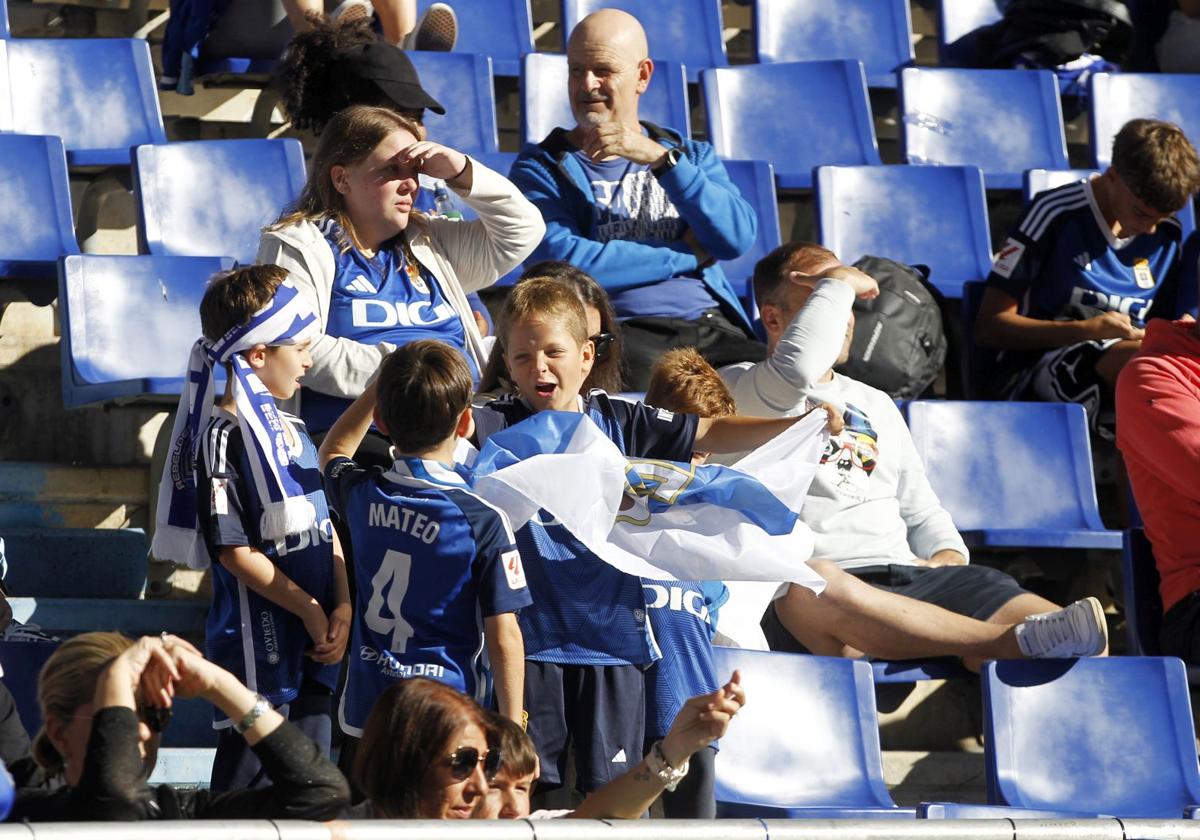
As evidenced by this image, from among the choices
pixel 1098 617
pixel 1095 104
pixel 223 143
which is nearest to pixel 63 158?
pixel 223 143

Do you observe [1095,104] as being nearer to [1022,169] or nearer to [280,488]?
[1022,169]

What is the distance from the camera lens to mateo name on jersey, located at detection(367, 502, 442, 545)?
3035 millimetres

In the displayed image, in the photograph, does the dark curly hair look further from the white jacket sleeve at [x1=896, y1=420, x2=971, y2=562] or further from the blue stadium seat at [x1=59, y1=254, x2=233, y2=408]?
the white jacket sleeve at [x1=896, y1=420, x2=971, y2=562]

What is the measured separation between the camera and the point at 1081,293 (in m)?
5.16

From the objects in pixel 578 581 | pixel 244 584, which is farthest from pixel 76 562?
pixel 578 581

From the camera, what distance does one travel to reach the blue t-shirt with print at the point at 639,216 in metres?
4.65

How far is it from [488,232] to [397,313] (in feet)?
0.92

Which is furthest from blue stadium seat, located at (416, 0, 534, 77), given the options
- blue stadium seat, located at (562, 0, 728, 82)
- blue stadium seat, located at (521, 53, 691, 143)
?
blue stadium seat, located at (521, 53, 691, 143)

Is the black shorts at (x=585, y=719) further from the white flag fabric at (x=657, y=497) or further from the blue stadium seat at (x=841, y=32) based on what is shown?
the blue stadium seat at (x=841, y=32)

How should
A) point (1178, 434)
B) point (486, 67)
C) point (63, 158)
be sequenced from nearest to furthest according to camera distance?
point (1178, 434) → point (63, 158) → point (486, 67)

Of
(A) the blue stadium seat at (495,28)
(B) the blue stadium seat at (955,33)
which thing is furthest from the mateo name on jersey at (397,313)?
(B) the blue stadium seat at (955,33)

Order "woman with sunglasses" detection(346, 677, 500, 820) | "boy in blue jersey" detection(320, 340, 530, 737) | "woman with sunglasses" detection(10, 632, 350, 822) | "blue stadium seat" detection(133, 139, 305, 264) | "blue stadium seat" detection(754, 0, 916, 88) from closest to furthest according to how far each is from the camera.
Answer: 1. "woman with sunglasses" detection(10, 632, 350, 822)
2. "woman with sunglasses" detection(346, 677, 500, 820)
3. "boy in blue jersey" detection(320, 340, 530, 737)
4. "blue stadium seat" detection(133, 139, 305, 264)
5. "blue stadium seat" detection(754, 0, 916, 88)

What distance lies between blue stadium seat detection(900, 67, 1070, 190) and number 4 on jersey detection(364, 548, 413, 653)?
354 centimetres

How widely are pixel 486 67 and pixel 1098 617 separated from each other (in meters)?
2.70
